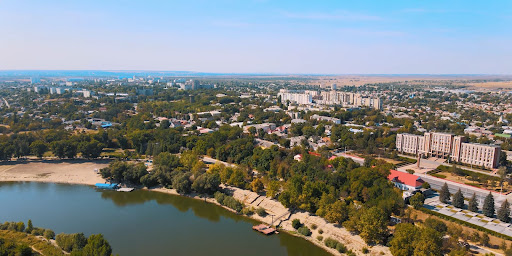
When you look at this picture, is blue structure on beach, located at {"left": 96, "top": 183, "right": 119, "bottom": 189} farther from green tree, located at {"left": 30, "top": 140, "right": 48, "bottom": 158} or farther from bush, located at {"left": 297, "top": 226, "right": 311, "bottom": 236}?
bush, located at {"left": 297, "top": 226, "right": 311, "bottom": 236}

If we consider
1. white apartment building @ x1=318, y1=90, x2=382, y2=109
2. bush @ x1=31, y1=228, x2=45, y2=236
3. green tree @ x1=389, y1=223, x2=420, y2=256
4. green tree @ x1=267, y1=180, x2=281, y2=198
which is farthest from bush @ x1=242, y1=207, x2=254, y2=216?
white apartment building @ x1=318, y1=90, x2=382, y2=109

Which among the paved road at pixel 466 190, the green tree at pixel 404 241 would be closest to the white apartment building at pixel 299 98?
the paved road at pixel 466 190

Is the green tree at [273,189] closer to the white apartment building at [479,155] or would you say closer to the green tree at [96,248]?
the green tree at [96,248]

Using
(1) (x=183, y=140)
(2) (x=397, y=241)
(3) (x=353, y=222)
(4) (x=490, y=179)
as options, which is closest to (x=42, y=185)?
(1) (x=183, y=140)

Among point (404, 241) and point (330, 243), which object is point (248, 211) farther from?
point (404, 241)

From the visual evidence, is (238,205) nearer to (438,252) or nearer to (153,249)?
(153,249)

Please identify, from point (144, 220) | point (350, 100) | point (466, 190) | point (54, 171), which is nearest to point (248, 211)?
point (144, 220)

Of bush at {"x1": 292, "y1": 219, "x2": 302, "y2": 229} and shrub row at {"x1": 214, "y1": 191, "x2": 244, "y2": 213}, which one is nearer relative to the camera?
bush at {"x1": 292, "y1": 219, "x2": 302, "y2": 229}
